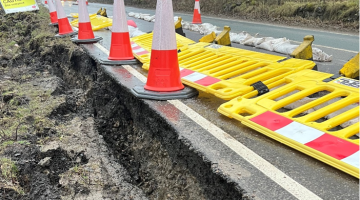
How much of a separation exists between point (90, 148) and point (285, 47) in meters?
4.33

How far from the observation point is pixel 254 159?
7.34 ft

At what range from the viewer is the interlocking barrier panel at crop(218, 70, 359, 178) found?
2145 millimetres

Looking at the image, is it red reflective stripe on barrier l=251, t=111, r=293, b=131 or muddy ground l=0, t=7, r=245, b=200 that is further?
red reflective stripe on barrier l=251, t=111, r=293, b=131

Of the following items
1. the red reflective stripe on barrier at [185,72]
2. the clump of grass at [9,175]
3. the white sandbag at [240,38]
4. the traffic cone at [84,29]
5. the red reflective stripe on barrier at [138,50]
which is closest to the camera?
the clump of grass at [9,175]

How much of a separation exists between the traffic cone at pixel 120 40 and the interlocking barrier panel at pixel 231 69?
60 centimetres

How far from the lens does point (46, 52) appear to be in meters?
6.53

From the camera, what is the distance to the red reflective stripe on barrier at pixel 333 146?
209 centimetres

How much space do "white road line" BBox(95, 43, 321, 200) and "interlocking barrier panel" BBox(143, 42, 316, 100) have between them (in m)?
0.38

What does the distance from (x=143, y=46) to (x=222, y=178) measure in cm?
406

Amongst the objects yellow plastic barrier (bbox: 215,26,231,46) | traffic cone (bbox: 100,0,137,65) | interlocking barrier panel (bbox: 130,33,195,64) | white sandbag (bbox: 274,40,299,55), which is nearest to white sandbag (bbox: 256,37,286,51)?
white sandbag (bbox: 274,40,299,55)

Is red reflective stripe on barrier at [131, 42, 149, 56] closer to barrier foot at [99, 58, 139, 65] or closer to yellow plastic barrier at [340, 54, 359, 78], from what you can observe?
barrier foot at [99, 58, 139, 65]

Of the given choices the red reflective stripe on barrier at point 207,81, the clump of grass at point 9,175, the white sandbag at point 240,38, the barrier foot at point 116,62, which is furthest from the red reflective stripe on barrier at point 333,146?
the white sandbag at point 240,38

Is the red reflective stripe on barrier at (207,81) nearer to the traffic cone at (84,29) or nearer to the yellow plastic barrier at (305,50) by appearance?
the yellow plastic barrier at (305,50)

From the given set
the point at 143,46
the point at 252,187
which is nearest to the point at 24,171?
the point at 252,187
